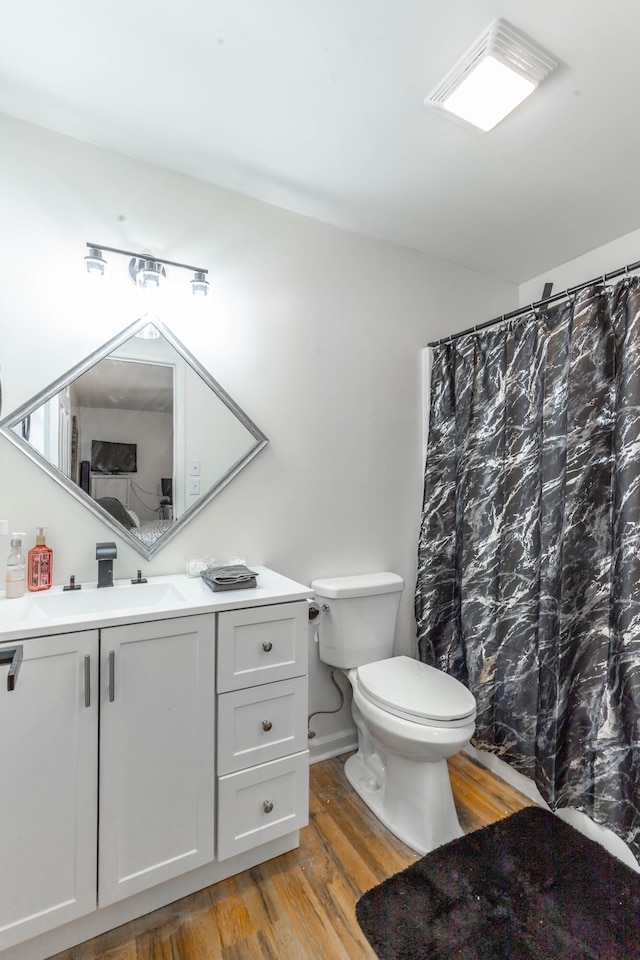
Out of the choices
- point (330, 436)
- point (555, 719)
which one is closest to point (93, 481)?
point (330, 436)

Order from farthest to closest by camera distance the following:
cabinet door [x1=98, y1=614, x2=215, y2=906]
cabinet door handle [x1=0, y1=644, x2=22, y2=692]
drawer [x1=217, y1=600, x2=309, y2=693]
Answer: drawer [x1=217, y1=600, x2=309, y2=693], cabinet door [x1=98, y1=614, x2=215, y2=906], cabinet door handle [x1=0, y1=644, x2=22, y2=692]

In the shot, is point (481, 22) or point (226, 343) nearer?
point (481, 22)

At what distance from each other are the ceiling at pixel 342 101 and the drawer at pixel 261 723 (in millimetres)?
1876

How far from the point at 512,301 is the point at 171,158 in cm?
203

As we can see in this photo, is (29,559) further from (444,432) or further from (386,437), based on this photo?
(444,432)

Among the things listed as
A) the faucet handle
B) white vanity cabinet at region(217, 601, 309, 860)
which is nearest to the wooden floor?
white vanity cabinet at region(217, 601, 309, 860)

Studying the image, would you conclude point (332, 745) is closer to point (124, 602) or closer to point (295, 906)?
point (295, 906)

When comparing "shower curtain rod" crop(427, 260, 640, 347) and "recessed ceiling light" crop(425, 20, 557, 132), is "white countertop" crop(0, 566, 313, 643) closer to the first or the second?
"shower curtain rod" crop(427, 260, 640, 347)

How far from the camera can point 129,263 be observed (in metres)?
1.61

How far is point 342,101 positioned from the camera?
1.38 m

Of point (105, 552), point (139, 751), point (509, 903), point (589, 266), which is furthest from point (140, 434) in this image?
point (589, 266)

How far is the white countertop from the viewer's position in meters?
1.13

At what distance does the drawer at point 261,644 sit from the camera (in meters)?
1.32

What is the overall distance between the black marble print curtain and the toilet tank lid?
0.84ft
